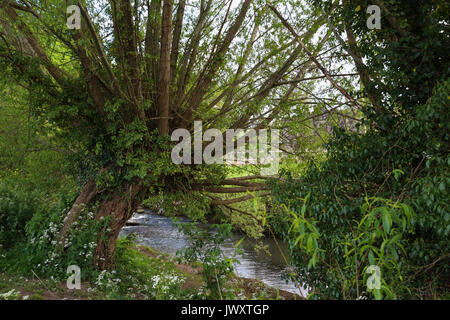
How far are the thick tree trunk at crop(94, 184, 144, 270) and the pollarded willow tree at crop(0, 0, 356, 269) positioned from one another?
0.02 metres

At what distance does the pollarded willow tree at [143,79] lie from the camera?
531cm

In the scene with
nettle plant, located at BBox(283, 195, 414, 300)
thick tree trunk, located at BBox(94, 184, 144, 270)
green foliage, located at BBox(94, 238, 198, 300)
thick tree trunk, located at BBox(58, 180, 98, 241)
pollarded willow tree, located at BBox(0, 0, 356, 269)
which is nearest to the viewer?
nettle plant, located at BBox(283, 195, 414, 300)

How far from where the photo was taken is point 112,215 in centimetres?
611

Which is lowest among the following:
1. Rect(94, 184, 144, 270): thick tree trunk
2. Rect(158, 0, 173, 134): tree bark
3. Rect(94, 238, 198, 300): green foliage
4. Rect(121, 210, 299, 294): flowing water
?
Rect(121, 210, 299, 294): flowing water

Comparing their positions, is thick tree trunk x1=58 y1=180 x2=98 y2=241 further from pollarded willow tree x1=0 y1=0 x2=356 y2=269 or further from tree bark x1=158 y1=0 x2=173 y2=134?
tree bark x1=158 y1=0 x2=173 y2=134

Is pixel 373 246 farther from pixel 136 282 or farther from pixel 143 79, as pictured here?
pixel 143 79

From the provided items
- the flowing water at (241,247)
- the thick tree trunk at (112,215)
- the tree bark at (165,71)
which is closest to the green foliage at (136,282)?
the thick tree trunk at (112,215)

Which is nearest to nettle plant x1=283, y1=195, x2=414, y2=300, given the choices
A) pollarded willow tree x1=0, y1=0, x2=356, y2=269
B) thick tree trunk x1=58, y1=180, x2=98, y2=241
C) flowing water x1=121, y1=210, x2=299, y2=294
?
pollarded willow tree x1=0, y1=0, x2=356, y2=269

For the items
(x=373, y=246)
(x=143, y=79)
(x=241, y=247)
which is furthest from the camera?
(x=241, y=247)

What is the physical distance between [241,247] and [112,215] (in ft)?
20.4

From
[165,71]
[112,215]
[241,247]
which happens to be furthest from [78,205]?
[241,247]

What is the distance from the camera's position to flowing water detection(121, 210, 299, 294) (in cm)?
927
